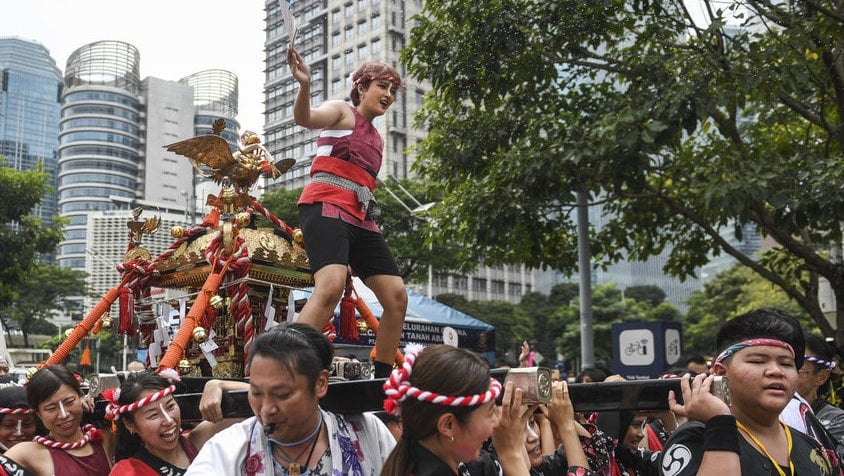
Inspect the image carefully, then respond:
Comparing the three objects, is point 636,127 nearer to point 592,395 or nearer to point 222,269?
point 222,269

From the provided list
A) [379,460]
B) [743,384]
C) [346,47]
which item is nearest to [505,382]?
[379,460]

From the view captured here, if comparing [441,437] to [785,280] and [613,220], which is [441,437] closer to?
[785,280]

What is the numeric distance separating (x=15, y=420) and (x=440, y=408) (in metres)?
3.24

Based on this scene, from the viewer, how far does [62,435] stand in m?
4.33

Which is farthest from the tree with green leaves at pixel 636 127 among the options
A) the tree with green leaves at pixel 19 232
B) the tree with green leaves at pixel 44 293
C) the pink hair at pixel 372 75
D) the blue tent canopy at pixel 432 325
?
the tree with green leaves at pixel 44 293

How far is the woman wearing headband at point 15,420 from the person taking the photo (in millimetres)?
4867

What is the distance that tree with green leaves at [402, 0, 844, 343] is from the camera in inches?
394

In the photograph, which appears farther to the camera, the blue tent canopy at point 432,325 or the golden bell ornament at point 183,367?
the blue tent canopy at point 432,325

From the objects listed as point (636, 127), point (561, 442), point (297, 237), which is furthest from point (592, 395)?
point (636, 127)

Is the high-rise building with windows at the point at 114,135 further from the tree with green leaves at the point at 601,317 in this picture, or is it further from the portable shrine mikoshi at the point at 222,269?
the portable shrine mikoshi at the point at 222,269

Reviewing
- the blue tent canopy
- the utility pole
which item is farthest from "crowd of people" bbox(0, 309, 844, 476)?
the blue tent canopy

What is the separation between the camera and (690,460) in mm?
3121

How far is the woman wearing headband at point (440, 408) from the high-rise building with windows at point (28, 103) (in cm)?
14556

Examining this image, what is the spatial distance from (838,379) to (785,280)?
5.95m
